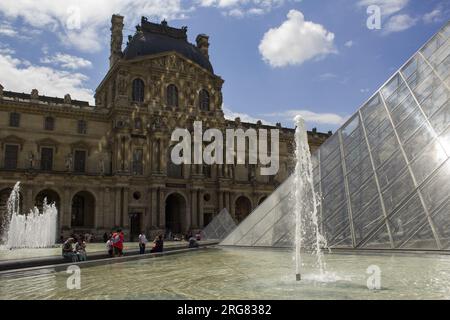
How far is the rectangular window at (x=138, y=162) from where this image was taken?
130 feet

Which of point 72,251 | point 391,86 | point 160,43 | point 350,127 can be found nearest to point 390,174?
point 350,127

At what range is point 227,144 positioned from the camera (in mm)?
44781

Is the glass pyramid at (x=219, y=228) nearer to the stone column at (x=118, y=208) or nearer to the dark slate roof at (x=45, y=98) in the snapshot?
the stone column at (x=118, y=208)

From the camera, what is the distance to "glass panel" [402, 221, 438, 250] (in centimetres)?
1180

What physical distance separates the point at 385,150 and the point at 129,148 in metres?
27.8

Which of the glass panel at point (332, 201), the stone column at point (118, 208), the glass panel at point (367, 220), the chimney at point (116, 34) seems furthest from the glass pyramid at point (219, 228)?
the chimney at point (116, 34)

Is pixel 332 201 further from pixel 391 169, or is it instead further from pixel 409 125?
pixel 409 125

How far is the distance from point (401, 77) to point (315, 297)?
1409cm

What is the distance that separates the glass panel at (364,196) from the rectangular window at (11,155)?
31.2 metres

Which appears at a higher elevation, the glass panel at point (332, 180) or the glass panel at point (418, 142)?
the glass panel at point (418, 142)

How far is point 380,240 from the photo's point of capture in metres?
12.8

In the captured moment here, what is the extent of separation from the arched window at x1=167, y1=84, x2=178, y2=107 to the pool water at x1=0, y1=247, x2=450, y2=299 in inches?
1264
